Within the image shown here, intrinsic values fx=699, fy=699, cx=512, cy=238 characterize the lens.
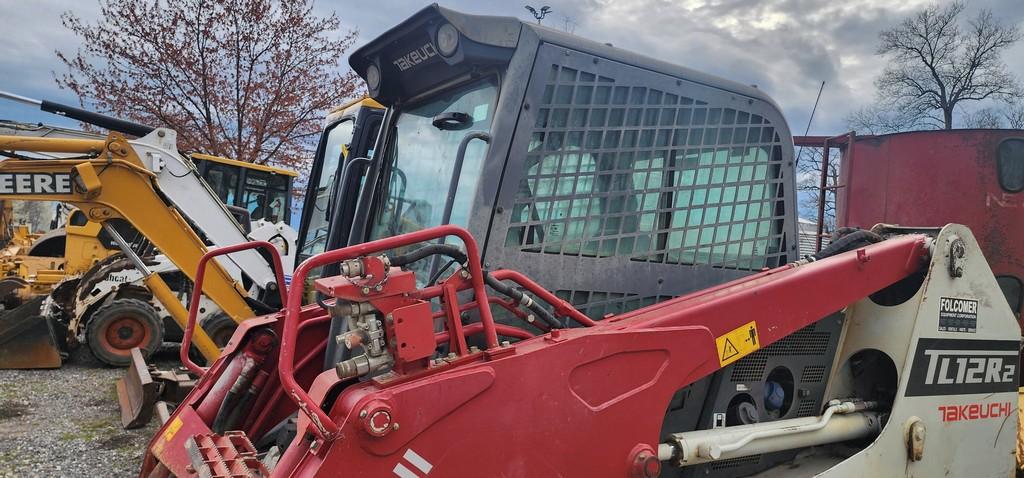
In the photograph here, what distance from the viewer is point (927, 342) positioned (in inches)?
127

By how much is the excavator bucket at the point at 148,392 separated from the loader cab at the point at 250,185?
6.09 meters

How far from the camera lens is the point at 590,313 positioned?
117 inches

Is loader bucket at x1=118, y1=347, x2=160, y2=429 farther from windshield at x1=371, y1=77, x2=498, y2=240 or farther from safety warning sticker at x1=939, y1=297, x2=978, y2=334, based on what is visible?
safety warning sticker at x1=939, y1=297, x2=978, y2=334

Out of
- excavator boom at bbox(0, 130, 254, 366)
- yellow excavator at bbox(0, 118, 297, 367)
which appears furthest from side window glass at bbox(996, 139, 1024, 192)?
yellow excavator at bbox(0, 118, 297, 367)

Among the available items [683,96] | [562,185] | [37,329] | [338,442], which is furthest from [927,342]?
[37,329]

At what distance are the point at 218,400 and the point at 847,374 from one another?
2964mm

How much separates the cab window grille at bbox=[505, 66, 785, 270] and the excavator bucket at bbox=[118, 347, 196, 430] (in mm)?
4633

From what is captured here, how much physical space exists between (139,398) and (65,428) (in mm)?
614

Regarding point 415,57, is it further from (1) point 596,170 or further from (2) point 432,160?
(1) point 596,170

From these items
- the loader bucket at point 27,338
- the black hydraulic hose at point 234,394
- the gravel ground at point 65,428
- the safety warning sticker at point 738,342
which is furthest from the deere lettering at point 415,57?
the loader bucket at point 27,338

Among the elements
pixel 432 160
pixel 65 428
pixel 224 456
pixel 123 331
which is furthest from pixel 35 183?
pixel 224 456

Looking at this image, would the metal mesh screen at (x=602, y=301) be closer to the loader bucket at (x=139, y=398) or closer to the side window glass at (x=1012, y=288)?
the side window glass at (x=1012, y=288)

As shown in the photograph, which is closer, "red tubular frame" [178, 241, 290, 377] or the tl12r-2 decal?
"red tubular frame" [178, 241, 290, 377]

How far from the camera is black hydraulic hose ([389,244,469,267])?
7.53 feet
